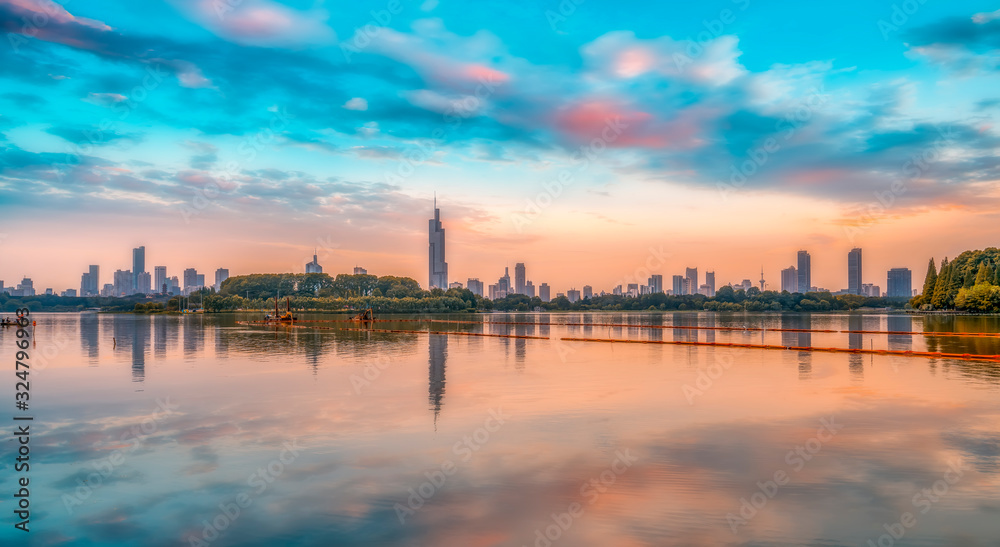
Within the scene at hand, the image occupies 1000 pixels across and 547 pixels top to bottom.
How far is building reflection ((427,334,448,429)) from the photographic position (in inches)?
761

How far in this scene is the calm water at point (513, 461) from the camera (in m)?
9.30

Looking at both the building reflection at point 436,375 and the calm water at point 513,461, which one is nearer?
the calm water at point 513,461

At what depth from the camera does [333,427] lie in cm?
1580

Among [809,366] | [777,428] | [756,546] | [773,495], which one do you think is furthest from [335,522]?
[809,366]

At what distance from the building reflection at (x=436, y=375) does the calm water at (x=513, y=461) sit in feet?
0.82

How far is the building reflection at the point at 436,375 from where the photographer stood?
19.3m

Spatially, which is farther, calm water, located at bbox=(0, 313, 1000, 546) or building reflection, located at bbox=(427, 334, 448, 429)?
building reflection, located at bbox=(427, 334, 448, 429)

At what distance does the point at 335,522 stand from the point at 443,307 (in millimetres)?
185233

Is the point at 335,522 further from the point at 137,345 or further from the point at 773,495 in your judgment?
the point at 137,345

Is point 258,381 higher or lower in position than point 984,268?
lower

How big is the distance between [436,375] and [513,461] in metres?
14.1

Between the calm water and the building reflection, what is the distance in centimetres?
25

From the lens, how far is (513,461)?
12672 mm

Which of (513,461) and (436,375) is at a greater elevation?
(513,461)
